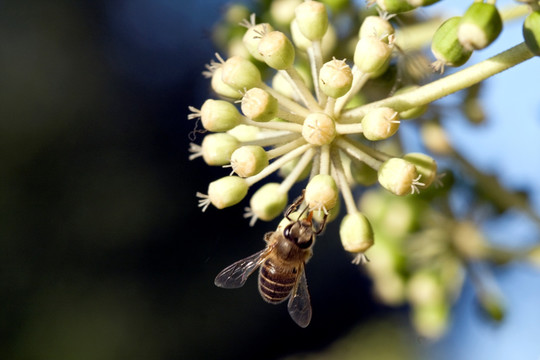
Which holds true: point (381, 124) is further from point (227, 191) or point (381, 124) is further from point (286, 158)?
point (227, 191)

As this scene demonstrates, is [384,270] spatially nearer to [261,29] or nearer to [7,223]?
[261,29]

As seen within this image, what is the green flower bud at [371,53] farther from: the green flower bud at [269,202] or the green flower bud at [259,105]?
the green flower bud at [269,202]

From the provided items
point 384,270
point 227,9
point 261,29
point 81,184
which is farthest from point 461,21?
point 81,184

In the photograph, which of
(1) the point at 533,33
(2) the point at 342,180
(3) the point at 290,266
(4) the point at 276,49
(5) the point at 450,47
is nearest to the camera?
(1) the point at 533,33

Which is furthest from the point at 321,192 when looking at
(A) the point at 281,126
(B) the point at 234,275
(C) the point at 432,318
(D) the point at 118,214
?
(D) the point at 118,214

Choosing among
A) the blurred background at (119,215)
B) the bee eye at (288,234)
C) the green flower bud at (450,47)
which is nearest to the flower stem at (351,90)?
the green flower bud at (450,47)

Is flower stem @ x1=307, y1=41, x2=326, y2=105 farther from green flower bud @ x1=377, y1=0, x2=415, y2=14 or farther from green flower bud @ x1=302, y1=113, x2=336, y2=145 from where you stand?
green flower bud @ x1=377, y1=0, x2=415, y2=14

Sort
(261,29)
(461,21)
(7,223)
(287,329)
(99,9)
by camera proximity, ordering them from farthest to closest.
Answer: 1. (99,9)
2. (287,329)
3. (7,223)
4. (261,29)
5. (461,21)
